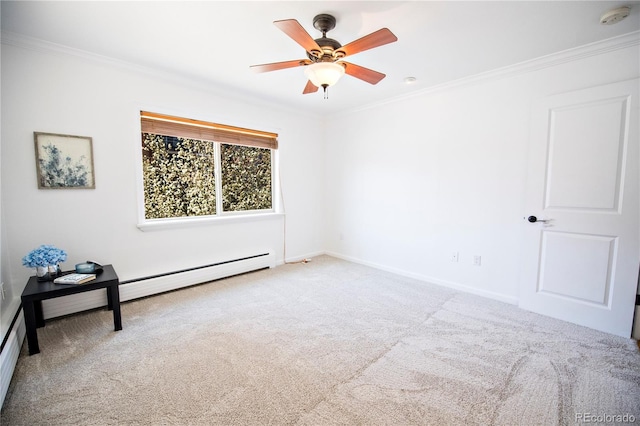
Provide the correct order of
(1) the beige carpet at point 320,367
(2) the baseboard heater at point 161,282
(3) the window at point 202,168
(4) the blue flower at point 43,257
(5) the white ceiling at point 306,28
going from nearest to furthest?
(1) the beige carpet at point 320,367, (5) the white ceiling at point 306,28, (4) the blue flower at point 43,257, (2) the baseboard heater at point 161,282, (3) the window at point 202,168

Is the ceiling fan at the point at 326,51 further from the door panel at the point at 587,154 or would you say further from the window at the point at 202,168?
the door panel at the point at 587,154

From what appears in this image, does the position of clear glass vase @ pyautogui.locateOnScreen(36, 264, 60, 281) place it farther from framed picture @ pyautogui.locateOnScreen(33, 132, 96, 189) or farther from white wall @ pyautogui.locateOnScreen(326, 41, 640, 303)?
white wall @ pyautogui.locateOnScreen(326, 41, 640, 303)

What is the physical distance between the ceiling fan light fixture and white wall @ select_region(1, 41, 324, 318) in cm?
195

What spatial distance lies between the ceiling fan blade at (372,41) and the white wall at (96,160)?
2221mm

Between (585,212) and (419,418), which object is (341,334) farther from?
(585,212)

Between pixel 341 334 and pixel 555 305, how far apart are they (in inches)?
82.3

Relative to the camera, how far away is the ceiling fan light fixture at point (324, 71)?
1.94 meters

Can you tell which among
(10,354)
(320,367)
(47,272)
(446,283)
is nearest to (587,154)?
(446,283)

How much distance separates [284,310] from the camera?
2795mm

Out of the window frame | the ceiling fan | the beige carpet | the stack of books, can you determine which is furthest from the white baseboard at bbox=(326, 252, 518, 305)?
the stack of books

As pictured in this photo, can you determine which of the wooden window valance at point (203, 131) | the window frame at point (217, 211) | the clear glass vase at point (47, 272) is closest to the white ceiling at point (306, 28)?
the wooden window valance at point (203, 131)

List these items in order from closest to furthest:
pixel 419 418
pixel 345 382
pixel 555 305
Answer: pixel 419 418, pixel 345 382, pixel 555 305

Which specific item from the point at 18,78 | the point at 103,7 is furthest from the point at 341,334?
the point at 18,78

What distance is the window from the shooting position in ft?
10.5
